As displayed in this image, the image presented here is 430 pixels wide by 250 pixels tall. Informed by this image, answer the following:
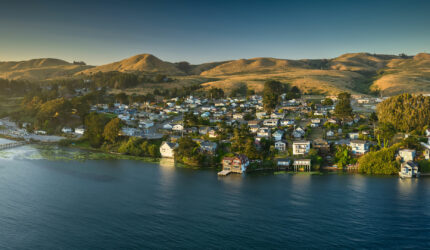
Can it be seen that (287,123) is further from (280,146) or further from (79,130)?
(79,130)

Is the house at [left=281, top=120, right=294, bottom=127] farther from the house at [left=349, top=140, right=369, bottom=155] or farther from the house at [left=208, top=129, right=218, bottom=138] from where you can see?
the house at [left=349, top=140, right=369, bottom=155]

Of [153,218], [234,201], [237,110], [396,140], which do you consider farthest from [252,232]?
[237,110]

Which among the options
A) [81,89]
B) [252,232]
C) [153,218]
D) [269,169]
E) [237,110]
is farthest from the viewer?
[81,89]

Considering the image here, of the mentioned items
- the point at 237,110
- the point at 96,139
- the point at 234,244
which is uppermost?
the point at 237,110

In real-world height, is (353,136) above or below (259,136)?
above

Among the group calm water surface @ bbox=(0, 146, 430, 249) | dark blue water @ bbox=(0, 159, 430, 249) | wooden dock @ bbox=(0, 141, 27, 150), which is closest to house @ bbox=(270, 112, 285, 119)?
dark blue water @ bbox=(0, 159, 430, 249)

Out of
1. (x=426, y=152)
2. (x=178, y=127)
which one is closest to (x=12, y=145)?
(x=178, y=127)

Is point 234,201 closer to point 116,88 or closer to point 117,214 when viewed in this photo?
point 117,214
